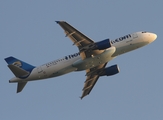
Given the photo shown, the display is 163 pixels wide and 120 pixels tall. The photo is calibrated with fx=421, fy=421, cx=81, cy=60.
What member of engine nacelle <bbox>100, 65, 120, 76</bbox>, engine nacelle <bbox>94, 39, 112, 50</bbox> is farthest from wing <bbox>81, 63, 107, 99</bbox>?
engine nacelle <bbox>94, 39, 112, 50</bbox>

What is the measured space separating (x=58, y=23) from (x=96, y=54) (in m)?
11.5

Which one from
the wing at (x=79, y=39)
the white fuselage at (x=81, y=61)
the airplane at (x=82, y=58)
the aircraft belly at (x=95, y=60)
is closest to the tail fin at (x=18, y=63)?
the airplane at (x=82, y=58)

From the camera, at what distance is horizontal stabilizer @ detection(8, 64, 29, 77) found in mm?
76238

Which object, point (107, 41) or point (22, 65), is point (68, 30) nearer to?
point (107, 41)

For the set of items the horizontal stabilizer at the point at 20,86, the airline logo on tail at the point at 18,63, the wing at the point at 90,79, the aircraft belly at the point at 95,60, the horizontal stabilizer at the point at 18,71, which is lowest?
the wing at the point at 90,79

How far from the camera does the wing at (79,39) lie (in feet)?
237

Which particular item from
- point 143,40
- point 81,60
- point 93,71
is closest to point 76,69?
point 81,60

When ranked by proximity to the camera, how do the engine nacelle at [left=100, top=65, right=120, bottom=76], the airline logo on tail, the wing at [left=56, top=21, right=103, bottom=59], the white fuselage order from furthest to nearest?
A: the engine nacelle at [left=100, top=65, right=120, bottom=76]
the airline logo on tail
the white fuselage
the wing at [left=56, top=21, right=103, bottom=59]

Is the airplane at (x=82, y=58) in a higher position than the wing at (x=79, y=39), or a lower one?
lower

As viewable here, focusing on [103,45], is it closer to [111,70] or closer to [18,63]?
[111,70]

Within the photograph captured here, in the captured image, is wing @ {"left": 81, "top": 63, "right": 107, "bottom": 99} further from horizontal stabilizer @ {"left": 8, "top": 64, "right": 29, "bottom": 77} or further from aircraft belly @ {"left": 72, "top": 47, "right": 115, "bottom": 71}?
horizontal stabilizer @ {"left": 8, "top": 64, "right": 29, "bottom": 77}

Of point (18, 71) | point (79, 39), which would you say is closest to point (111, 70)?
point (79, 39)

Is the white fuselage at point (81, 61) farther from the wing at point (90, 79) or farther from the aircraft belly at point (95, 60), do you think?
the wing at point (90, 79)

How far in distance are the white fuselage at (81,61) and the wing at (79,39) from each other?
3.16ft
